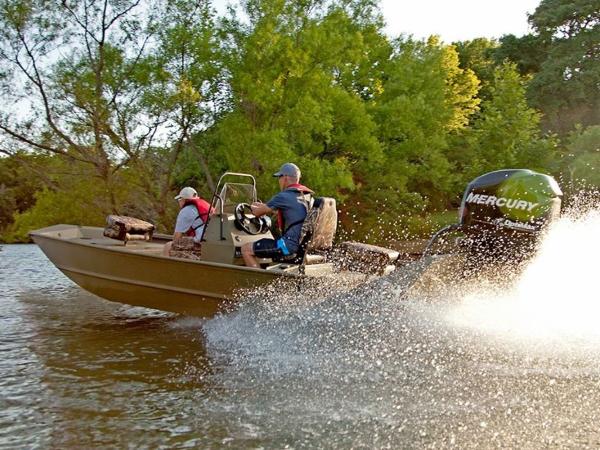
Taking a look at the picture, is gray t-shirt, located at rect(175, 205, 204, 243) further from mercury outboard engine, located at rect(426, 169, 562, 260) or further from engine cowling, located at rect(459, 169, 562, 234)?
engine cowling, located at rect(459, 169, 562, 234)

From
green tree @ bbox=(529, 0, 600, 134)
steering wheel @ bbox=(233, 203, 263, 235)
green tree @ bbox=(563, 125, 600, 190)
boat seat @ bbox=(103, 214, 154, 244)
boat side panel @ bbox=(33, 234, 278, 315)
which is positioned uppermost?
green tree @ bbox=(529, 0, 600, 134)

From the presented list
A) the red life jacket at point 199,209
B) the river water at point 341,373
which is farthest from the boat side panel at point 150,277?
the red life jacket at point 199,209

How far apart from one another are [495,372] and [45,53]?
2033 cm

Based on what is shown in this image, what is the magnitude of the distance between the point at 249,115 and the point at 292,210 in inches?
695

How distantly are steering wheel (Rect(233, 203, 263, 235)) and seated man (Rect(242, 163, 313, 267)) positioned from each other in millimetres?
639

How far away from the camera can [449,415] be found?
17.0 ft

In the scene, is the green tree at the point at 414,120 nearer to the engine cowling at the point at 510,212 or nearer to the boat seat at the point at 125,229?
the boat seat at the point at 125,229

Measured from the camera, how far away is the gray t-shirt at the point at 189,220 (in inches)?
364

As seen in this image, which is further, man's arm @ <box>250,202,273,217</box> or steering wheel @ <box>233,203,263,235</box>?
steering wheel @ <box>233,203,263,235</box>

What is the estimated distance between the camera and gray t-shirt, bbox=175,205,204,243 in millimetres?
9242

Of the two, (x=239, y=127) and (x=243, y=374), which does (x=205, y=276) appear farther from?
(x=239, y=127)

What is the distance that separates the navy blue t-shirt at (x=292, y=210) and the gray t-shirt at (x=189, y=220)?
65.0 inches

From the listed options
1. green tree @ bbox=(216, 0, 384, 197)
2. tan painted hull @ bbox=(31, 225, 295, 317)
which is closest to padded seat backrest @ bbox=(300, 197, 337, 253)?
tan painted hull @ bbox=(31, 225, 295, 317)

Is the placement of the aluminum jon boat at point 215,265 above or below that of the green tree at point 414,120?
below
